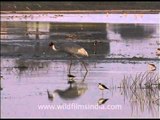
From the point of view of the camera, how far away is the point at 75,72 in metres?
17.1

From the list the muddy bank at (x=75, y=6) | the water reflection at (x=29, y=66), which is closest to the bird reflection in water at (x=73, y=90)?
the water reflection at (x=29, y=66)

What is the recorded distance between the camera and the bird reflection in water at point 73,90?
13375 mm

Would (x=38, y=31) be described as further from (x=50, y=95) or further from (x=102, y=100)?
(x=102, y=100)

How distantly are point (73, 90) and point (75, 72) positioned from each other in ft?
9.80

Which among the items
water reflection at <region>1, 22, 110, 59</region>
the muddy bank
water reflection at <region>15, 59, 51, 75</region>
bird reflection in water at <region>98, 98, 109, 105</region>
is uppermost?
the muddy bank

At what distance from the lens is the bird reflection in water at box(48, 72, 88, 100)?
527 inches

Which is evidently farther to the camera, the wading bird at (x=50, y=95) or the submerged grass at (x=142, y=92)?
the wading bird at (x=50, y=95)

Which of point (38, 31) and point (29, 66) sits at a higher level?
point (38, 31)

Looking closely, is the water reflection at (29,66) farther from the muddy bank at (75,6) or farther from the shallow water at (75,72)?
the muddy bank at (75,6)

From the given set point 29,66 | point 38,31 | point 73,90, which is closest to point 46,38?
point 38,31

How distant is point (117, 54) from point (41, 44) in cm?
467

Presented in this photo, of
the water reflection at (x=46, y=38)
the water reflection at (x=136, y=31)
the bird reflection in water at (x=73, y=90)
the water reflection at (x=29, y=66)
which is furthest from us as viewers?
the water reflection at (x=136, y=31)

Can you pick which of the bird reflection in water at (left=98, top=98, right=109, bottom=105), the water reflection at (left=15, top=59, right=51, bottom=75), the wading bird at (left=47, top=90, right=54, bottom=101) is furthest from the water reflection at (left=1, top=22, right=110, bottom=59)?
the bird reflection in water at (left=98, top=98, right=109, bottom=105)

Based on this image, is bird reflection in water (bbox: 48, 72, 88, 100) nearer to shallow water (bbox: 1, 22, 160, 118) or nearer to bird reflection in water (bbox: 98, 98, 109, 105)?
shallow water (bbox: 1, 22, 160, 118)
